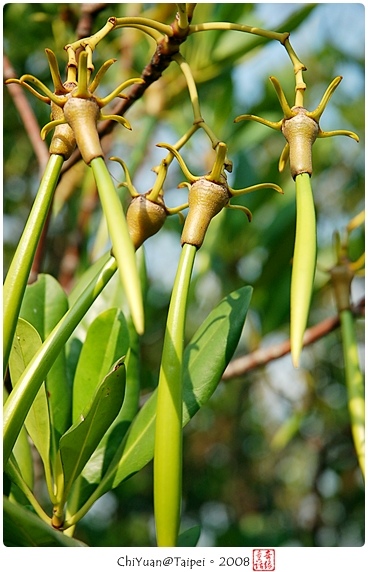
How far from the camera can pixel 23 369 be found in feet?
1.44

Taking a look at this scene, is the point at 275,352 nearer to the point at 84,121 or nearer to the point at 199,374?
the point at 199,374

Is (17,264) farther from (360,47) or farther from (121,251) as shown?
(360,47)

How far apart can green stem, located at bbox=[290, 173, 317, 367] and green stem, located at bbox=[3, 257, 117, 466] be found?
0.11 meters

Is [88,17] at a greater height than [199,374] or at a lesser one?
greater

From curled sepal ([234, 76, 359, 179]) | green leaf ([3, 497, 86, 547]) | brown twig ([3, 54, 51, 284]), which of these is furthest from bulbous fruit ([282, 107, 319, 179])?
brown twig ([3, 54, 51, 284])

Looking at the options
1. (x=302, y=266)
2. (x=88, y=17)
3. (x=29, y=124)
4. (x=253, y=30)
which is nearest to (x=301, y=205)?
(x=302, y=266)

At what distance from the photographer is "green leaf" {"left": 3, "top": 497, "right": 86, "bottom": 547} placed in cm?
35

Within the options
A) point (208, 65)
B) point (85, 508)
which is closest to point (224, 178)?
point (85, 508)

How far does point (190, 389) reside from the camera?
465mm

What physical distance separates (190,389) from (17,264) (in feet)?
0.55

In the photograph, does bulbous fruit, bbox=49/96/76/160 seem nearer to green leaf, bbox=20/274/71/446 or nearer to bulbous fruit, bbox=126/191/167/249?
bulbous fruit, bbox=126/191/167/249

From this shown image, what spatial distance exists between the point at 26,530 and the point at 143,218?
177 mm

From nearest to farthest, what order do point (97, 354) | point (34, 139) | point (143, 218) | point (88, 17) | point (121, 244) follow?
point (121, 244) → point (143, 218) → point (97, 354) → point (88, 17) → point (34, 139)

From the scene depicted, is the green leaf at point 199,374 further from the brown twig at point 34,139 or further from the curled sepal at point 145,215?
the brown twig at point 34,139
